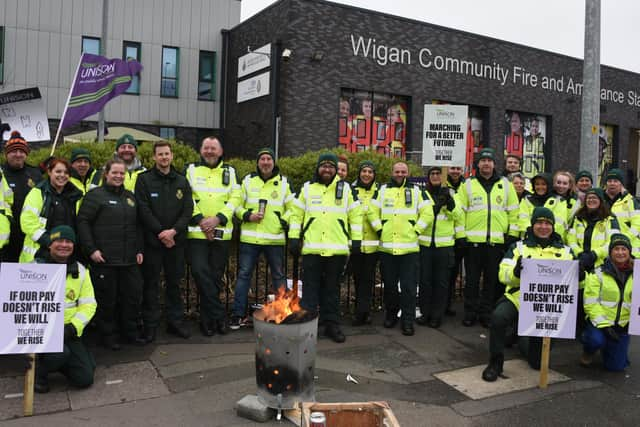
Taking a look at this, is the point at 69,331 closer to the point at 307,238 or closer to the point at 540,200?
the point at 307,238

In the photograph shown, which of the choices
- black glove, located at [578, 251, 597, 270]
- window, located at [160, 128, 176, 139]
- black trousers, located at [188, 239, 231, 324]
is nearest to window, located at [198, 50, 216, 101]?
window, located at [160, 128, 176, 139]

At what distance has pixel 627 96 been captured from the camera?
30.7m

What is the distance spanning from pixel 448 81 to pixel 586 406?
65.2ft

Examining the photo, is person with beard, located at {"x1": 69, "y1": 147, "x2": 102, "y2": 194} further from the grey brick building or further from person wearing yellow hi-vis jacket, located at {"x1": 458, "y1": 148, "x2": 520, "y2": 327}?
the grey brick building

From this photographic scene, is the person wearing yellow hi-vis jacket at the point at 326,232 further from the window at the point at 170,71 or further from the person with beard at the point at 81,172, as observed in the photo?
the window at the point at 170,71

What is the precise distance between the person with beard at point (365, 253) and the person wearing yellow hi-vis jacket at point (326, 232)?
507 millimetres

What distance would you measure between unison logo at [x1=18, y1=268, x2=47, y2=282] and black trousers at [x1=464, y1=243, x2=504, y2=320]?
5148 millimetres

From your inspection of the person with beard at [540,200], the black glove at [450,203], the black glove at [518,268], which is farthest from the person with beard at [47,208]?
the person with beard at [540,200]

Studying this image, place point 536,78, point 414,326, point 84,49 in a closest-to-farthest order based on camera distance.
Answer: point 414,326
point 84,49
point 536,78

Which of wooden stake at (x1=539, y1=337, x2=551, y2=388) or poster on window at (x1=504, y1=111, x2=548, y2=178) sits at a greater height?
poster on window at (x1=504, y1=111, x2=548, y2=178)

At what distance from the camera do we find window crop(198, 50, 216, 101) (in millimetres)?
25047

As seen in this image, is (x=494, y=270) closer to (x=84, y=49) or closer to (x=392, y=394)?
(x=392, y=394)

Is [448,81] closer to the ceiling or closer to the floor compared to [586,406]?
closer to the ceiling

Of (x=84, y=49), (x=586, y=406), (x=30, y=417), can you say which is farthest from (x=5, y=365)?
(x=84, y=49)
